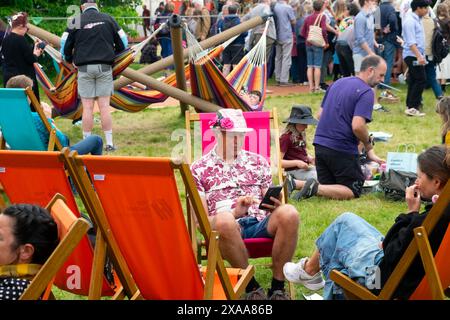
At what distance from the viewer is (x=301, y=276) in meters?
4.51

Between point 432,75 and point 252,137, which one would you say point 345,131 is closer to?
point 252,137

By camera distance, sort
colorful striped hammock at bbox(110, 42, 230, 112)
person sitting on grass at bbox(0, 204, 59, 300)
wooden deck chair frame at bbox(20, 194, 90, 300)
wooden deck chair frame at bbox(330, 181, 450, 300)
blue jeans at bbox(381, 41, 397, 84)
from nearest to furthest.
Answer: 1. wooden deck chair frame at bbox(20, 194, 90, 300)
2. person sitting on grass at bbox(0, 204, 59, 300)
3. wooden deck chair frame at bbox(330, 181, 450, 300)
4. colorful striped hammock at bbox(110, 42, 230, 112)
5. blue jeans at bbox(381, 41, 397, 84)

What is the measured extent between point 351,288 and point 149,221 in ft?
3.30

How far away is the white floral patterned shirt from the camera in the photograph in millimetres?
5035

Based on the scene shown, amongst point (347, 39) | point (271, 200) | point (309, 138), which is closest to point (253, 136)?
point (271, 200)

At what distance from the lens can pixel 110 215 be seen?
3.85m

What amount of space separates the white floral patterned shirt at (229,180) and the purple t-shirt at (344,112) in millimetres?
1729

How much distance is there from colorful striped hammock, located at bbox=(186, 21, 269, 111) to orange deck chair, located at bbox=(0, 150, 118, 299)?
4.58m

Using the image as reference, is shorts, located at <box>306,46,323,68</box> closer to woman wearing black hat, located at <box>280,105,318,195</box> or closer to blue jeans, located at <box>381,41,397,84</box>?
blue jeans, located at <box>381,41,397,84</box>

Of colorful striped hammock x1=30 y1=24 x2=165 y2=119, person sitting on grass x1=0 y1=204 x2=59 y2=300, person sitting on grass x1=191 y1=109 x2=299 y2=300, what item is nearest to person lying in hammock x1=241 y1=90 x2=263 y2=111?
colorful striped hammock x1=30 y1=24 x2=165 y2=119

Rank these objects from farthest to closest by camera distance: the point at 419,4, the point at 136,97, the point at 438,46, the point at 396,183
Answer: the point at 438,46 → the point at 419,4 → the point at 136,97 → the point at 396,183

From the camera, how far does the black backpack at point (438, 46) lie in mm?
11055
